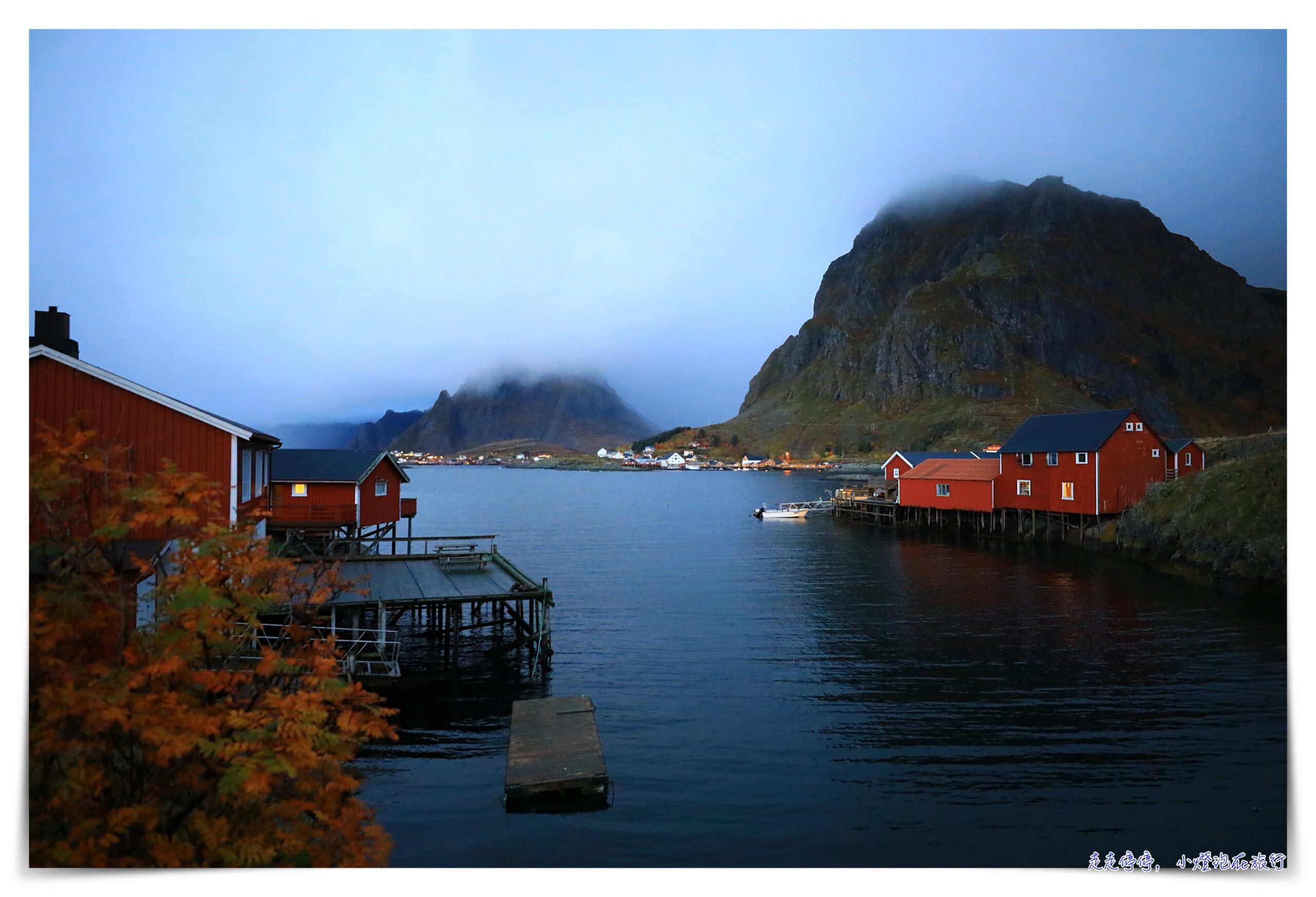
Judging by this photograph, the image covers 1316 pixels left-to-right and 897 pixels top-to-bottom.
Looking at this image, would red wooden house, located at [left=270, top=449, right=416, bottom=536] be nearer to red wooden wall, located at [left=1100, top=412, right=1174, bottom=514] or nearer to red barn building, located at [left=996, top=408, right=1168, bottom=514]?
red barn building, located at [left=996, top=408, right=1168, bottom=514]

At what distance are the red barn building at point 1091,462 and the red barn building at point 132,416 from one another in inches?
1855

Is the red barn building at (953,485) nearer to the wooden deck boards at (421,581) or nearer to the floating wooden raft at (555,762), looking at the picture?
the wooden deck boards at (421,581)

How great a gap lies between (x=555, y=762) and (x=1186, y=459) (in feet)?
167

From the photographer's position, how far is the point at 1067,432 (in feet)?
170

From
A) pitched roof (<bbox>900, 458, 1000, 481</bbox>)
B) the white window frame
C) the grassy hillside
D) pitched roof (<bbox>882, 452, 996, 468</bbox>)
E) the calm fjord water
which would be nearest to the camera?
the calm fjord water

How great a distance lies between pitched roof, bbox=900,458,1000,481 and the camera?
60125mm

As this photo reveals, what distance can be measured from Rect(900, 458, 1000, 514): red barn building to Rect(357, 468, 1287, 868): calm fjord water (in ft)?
66.9

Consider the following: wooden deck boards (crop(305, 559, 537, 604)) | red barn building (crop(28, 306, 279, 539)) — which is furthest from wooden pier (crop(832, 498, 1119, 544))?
red barn building (crop(28, 306, 279, 539))

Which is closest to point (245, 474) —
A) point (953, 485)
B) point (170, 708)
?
point (170, 708)

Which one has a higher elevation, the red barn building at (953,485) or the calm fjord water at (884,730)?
the red barn building at (953,485)

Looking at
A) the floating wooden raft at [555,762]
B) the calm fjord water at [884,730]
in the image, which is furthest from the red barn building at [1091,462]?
the floating wooden raft at [555,762]

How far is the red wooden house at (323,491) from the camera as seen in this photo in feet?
107

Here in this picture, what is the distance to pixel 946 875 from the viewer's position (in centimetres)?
870

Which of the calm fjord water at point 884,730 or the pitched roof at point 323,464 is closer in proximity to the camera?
the calm fjord water at point 884,730
